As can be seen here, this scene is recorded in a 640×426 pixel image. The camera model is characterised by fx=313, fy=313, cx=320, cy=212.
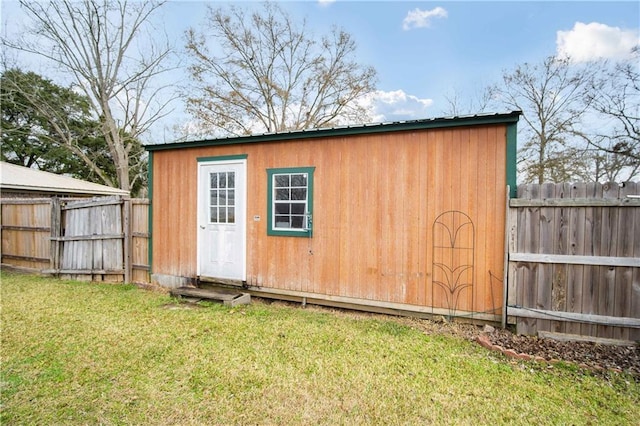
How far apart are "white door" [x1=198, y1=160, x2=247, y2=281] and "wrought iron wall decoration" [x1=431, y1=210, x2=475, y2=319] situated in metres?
3.05

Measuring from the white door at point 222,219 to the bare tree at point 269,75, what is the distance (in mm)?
11502

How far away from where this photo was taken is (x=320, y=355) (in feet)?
10.3

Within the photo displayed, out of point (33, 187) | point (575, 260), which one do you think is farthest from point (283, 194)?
point (33, 187)

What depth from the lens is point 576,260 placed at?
3383 mm

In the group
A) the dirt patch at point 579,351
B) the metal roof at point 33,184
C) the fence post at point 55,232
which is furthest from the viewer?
the metal roof at point 33,184

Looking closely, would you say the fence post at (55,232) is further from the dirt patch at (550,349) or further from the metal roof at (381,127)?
the dirt patch at (550,349)

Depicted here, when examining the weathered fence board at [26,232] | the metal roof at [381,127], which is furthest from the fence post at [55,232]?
the metal roof at [381,127]

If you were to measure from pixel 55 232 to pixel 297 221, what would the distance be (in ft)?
18.7

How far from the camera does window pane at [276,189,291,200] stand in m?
4.97

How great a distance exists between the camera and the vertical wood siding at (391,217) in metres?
3.90

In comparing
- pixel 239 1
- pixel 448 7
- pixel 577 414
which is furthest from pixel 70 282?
pixel 239 1

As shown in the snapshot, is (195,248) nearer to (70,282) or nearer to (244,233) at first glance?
(244,233)

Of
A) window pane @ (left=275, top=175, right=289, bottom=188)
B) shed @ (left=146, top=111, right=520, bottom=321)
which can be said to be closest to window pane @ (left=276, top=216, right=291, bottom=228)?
shed @ (left=146, top=111, right=520, bottom=321)

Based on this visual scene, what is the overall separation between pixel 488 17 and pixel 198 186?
9258 mm
